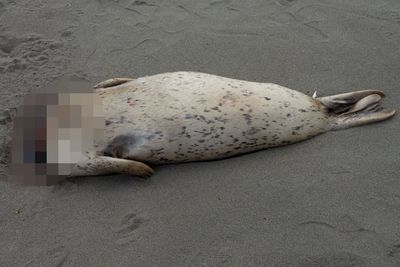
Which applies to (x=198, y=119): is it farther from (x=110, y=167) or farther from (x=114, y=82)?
(x=114, y=82)

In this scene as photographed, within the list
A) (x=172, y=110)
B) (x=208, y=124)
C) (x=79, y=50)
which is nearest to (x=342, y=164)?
(x=208, y=124)

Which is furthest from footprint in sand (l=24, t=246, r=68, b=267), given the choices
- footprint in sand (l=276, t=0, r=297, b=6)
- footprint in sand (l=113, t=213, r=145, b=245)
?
footprint in sand (l=276, t=0, r=297, b=6)

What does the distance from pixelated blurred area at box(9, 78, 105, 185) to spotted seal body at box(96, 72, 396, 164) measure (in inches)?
4.5

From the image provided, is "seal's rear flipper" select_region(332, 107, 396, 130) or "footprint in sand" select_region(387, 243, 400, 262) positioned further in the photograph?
"seal's rear flipper" select_region(332, 107, 396, 130)

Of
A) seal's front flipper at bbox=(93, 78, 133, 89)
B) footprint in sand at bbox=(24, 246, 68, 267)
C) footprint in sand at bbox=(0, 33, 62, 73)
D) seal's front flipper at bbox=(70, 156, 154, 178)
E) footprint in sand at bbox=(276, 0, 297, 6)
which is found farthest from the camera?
footprint in sand at bbox=(276, 0, 297, 6)

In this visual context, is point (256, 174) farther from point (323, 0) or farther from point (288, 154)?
point (323, 0)

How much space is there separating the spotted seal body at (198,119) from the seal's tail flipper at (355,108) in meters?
0.12

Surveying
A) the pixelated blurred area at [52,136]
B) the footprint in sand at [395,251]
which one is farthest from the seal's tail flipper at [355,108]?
the pixelated blurred area at [52,136]

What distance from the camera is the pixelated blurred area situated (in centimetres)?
347

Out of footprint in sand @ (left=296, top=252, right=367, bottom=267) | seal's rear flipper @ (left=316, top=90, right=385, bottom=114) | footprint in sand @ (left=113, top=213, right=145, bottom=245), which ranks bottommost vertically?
footprint in sand @ (left=113, top=213, right=145, bottom=245)

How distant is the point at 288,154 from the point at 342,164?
37 cm

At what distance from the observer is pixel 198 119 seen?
137 inches

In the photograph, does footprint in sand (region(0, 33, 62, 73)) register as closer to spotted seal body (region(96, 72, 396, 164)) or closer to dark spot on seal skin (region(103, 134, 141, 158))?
spotted seal body (region(96, 72, 396, 164))

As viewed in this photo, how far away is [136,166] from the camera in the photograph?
11.1 feet
